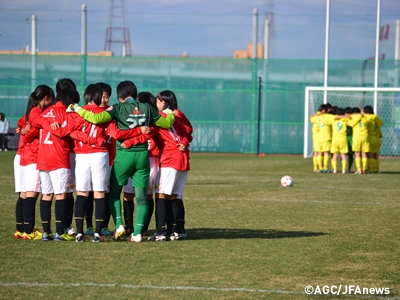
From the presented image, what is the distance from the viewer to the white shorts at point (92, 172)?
8062mm

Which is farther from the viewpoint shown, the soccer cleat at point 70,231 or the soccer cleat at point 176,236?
the soccer cleat at point 70,231

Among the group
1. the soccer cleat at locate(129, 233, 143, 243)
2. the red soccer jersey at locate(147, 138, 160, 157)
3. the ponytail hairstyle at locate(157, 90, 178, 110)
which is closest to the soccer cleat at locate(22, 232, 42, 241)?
the soccer cleat at locate(129, 233, 143, 243)

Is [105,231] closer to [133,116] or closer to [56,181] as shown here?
[56,181]

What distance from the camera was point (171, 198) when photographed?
28.4 feet

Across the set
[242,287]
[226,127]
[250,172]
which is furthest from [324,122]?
[242,287]

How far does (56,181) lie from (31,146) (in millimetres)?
618

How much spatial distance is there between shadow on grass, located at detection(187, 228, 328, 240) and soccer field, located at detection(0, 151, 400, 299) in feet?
0.04

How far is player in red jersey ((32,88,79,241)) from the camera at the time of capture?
803cm

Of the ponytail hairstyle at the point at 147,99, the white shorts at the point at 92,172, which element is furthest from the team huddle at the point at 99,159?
the ponytail hairstyle at the point at 147,99

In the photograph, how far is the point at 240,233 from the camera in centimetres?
912

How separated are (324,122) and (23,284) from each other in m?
15.4

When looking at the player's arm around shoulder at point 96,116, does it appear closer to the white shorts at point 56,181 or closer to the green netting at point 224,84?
the white shorts at point 56,181

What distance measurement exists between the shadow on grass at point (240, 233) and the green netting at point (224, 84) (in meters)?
20.1

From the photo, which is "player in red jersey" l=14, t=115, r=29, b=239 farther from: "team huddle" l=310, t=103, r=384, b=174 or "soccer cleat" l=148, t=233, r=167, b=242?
"team huddle" l=310, t=103, r=384, b=174
